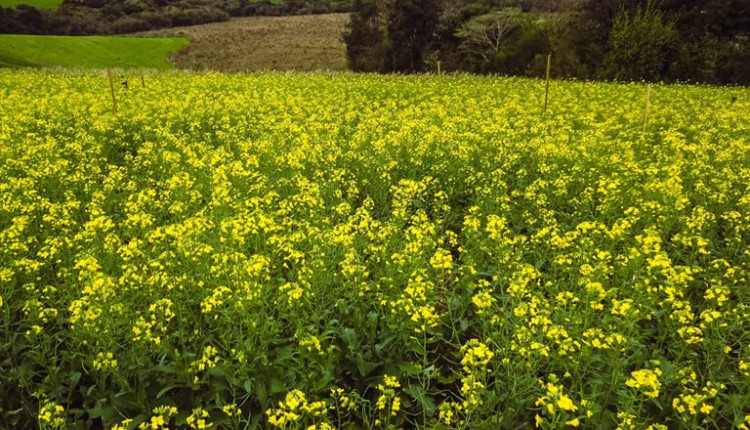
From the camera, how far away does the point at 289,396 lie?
352 centimetres

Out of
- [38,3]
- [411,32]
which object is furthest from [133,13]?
[411,32]

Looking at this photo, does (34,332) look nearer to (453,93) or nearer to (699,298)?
(699,298)

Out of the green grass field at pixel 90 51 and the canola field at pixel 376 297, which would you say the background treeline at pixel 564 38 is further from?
the canola field at pixel 376 297

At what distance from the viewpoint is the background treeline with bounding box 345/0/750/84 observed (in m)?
32.8

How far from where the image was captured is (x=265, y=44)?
6091 cm

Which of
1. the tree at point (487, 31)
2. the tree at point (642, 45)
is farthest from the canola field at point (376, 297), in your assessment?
the tree at point (487, 31)

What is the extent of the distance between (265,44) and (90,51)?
1888 cm

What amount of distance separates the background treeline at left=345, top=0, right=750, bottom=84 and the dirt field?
5.54 metres

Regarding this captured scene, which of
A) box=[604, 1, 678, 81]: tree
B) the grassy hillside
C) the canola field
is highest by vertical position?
the grassy hillside

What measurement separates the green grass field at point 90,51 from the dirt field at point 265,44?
8.39 feet

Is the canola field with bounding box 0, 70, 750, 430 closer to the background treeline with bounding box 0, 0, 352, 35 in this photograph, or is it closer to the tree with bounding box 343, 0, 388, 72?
the tree with bounding box 343, 0, 388, 72

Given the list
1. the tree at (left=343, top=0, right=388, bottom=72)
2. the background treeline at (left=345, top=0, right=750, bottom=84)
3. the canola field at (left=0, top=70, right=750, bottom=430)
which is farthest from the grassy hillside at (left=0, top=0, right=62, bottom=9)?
the canola field at (left=0, top=70, right=750, bottom=430)

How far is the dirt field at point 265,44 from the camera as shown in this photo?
5350cm

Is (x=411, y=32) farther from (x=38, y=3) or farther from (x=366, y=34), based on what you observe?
(x=38, y=3)
